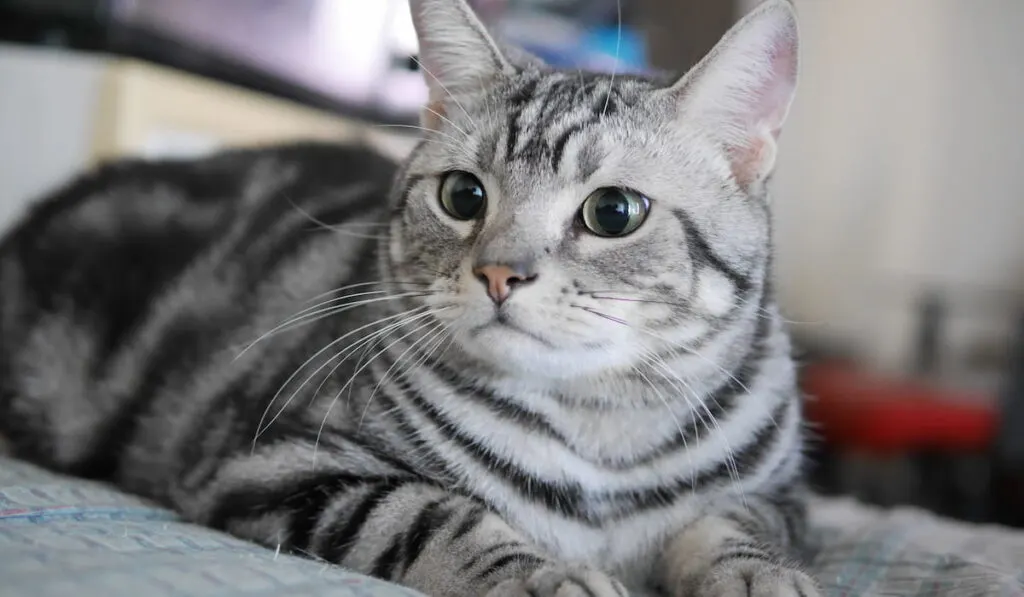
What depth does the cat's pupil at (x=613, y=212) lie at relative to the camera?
1.01 metres

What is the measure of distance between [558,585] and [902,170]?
11.9ft

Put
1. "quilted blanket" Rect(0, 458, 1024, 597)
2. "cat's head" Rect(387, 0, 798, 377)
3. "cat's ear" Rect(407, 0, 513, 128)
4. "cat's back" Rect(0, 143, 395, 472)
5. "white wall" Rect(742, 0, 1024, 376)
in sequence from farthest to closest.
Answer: "white wall" Rect(742, 0, 1024, 376) < "cat's back" Rect(0, 143, 395, 472) < "cat's ear" Rect(407, 0, 513, 128) < "cat's head" Rect(387, 0, 798, 377) < "quilted blanket" Rect(0, 458, 1024, 597)

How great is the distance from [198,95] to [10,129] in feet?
1.42

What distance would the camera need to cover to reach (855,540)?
125cm

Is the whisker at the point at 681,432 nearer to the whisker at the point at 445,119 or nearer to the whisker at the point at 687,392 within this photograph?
the whisker at the point at 687,392

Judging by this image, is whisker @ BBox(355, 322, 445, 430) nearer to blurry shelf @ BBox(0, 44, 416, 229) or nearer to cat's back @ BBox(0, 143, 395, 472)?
cat's back @ BBox(0, 143, 395, 472)

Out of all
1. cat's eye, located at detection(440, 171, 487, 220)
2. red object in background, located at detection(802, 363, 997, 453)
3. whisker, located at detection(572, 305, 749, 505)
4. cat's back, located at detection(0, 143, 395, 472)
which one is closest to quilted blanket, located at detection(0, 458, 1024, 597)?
whisker, located at detection(572, 305, 749, 505)

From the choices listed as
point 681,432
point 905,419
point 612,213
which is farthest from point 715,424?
point 905,419

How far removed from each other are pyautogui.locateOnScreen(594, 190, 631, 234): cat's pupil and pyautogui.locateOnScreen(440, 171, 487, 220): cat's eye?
139 millimetres

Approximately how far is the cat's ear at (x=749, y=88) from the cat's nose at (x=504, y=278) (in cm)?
31

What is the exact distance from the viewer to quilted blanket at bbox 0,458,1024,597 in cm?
73

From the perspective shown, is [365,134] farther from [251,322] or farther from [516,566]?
[516,566]

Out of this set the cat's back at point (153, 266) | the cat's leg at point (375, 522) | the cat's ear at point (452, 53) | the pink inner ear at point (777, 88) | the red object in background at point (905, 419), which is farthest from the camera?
the red object in background at point (905, 419)

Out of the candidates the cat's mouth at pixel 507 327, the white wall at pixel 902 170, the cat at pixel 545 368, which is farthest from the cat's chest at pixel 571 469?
the white wall at pixel 902 170
